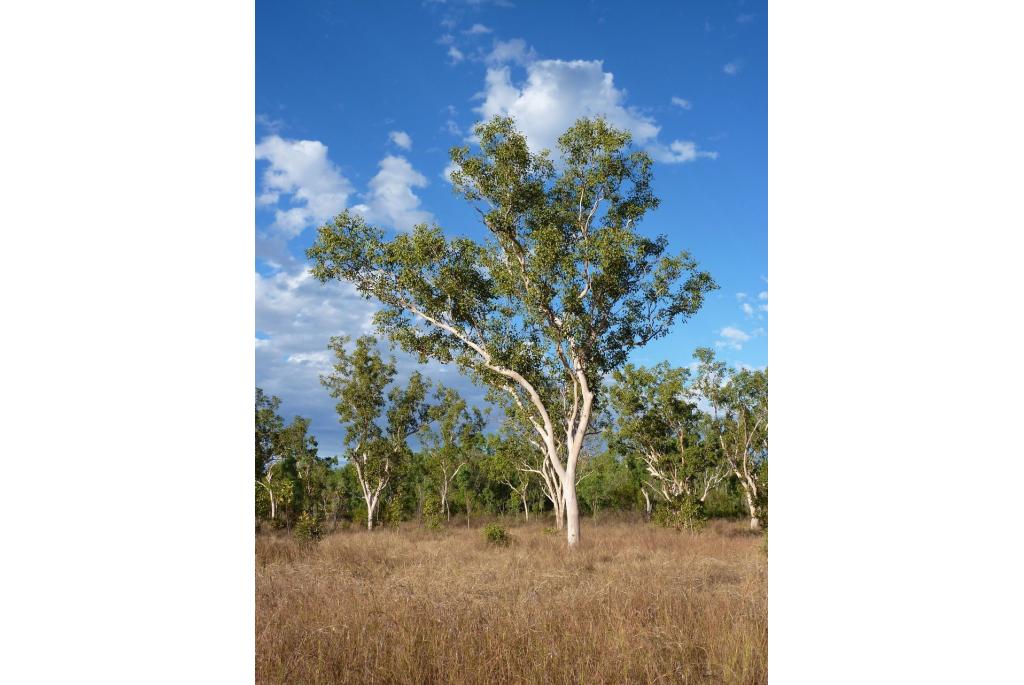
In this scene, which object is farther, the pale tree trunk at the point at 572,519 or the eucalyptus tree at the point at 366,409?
the eucalyptus tree at the point at 366,409

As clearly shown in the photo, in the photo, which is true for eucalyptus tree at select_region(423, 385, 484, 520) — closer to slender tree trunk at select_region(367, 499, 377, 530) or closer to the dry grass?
slender tree trunk at select_region(367, 499, 377, 530)

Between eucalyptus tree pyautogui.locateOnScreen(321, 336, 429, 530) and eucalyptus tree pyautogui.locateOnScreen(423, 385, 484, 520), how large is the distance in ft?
8.51

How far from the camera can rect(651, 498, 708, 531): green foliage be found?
15.1 meters

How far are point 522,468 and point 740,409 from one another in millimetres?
8639

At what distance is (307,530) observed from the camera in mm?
9500

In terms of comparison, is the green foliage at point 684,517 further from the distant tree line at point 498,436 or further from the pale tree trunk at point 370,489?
the pale tree trunk at point 370,489

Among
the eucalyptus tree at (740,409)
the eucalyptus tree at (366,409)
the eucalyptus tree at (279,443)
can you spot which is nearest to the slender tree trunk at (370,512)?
the eucalyptus tree at (366,409)

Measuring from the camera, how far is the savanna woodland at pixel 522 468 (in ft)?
10.7

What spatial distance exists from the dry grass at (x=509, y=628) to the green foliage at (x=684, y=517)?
9.51 meters

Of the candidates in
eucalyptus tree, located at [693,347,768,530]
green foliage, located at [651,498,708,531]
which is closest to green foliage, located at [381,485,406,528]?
green foliage, located at [651,498,708,531]
